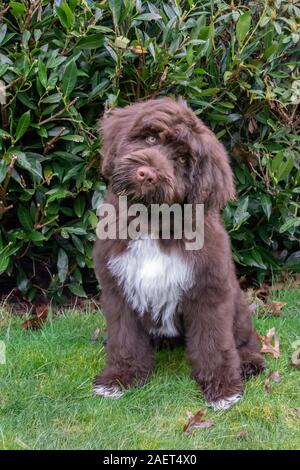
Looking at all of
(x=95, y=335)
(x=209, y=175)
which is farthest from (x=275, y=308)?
(x=209, y=175)

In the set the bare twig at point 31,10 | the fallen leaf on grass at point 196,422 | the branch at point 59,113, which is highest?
the bare twig at point 31,10

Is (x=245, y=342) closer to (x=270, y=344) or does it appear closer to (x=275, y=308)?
(x=270, y=344)

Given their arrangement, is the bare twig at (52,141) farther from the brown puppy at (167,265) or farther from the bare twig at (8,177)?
the brown puppy at (167,265)

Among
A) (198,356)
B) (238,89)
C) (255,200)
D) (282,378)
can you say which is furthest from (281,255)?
(198,356)

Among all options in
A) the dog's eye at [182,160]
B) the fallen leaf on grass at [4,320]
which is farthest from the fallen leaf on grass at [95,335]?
the dog's eye at [182,160]

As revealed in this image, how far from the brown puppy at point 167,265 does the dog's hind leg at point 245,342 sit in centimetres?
4

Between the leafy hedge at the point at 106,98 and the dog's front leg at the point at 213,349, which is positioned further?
the leafy hedge at the point at 106,98

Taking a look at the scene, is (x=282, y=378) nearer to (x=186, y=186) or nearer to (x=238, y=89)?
(x=186, y=186)

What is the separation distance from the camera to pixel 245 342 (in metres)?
4.60

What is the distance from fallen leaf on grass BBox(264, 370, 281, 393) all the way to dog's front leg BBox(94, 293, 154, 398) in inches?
28.0

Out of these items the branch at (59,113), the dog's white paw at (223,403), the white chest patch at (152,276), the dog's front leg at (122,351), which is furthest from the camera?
the branch at (59,113)

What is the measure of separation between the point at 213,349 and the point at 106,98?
215 cm

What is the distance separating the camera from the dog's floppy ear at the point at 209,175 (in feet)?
12.4

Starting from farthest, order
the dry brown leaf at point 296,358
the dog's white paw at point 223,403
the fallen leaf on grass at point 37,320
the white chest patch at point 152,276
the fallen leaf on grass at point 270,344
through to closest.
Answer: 1. the fallen leaf on grass at point 37,320
2. the fallen leaf on grass at point 270,344
3. the dry brown leaf at point 296,358
4. the dog's white paw at point 223,403
5. the white chest patch at point 152,276
